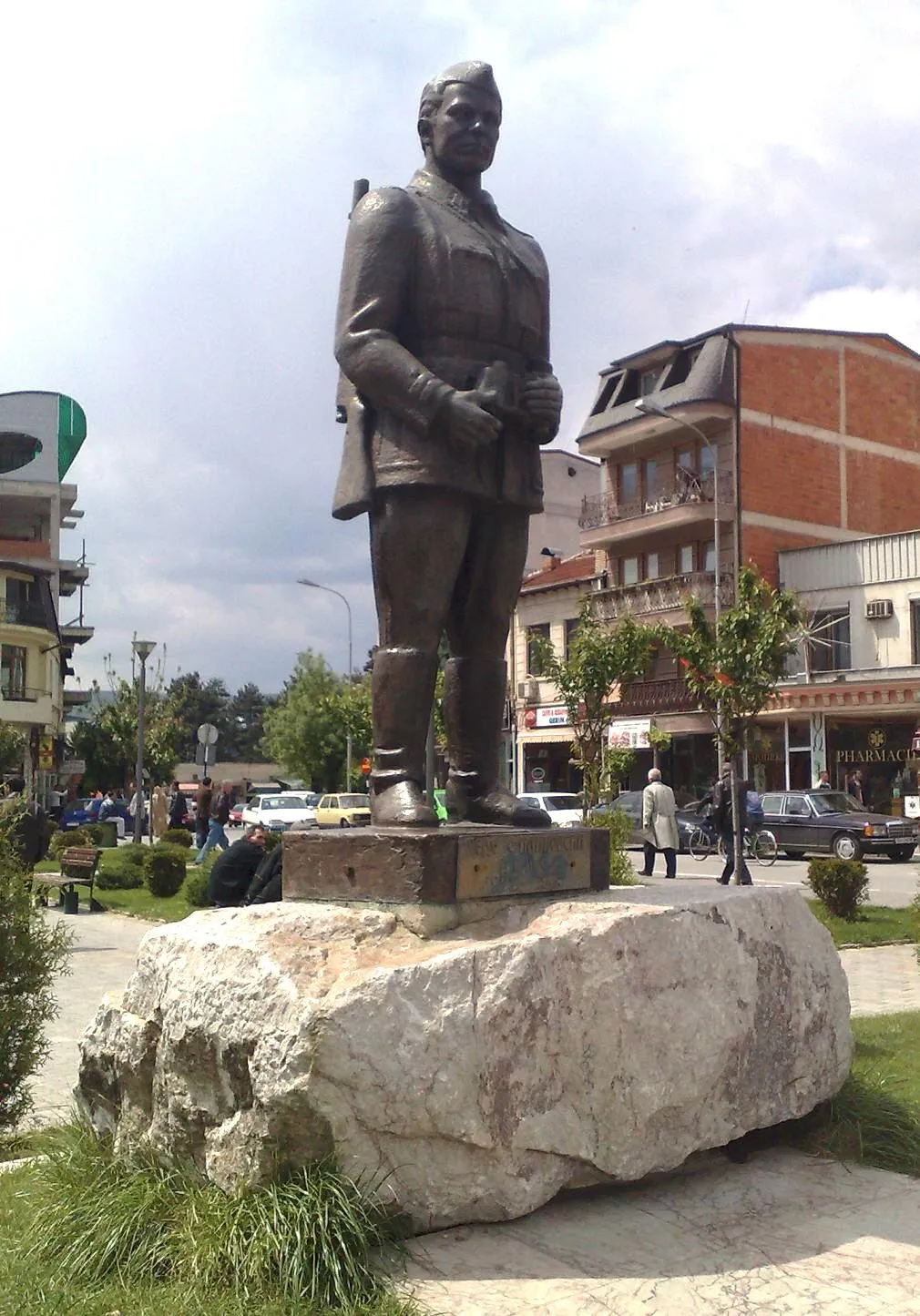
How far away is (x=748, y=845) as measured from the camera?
935 inches

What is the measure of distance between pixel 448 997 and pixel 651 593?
1225 inches

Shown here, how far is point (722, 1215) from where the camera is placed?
396 cm

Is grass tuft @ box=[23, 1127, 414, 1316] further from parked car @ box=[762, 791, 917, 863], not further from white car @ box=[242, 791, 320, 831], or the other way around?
white car @ box=[242, 791, 320, 831]

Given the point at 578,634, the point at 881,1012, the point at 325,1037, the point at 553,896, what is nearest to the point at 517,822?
the point at 553,896

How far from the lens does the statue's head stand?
4848 millimetres

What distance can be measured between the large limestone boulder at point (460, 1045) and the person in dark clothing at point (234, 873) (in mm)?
6627

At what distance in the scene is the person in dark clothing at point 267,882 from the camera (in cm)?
1032

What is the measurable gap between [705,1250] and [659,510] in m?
31.5

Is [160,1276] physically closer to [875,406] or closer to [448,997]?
[448,997]

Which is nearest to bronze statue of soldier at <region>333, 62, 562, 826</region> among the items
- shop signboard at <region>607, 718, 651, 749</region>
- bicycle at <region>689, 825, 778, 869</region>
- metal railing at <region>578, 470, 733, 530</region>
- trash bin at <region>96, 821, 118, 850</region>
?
bicycle at <region>689, 825, 778, 869</region>

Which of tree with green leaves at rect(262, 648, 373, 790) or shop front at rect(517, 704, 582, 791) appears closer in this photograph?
shop front at rect(517, 704, 582, 791)

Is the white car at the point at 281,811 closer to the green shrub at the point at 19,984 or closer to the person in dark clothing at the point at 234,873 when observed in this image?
the person in dark clothing at the point at 234,873

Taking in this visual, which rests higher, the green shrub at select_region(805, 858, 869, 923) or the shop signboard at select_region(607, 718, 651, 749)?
the shop signboard at select_region(607, 718, 651, 749)

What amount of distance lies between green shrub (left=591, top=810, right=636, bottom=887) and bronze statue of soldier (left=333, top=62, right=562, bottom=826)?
6.37 metres
